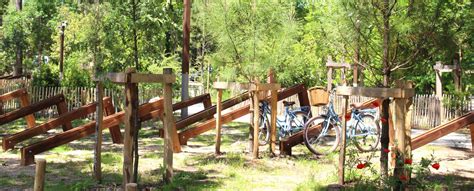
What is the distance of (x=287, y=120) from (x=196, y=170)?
10.3 ft

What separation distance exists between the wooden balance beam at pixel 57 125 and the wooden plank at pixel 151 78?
4633 millimetres

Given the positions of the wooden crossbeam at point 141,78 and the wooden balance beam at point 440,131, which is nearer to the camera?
the wooden crossbeam at point 141,78

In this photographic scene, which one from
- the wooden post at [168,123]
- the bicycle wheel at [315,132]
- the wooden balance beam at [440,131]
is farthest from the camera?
the bicycle wheel at [315,132]

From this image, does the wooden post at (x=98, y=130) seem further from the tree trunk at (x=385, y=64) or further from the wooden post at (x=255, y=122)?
the tree trunk at (x=385, y=64)

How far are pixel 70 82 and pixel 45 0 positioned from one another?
83.4 ft

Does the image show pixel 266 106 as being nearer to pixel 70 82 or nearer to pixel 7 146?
pixel 7 146

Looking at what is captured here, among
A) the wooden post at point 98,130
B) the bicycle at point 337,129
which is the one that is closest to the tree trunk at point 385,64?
the bicycle at point 337,129

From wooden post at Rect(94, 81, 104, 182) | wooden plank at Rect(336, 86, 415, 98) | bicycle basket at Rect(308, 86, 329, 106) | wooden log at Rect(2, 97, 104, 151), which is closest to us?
wooden plank at Rect(336, 86, 415, 98)

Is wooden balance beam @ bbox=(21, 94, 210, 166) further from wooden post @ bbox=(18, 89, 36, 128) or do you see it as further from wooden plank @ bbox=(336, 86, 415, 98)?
wooden post @ bbox=(18, 89, 36, 128)

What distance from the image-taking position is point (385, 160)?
5.77 meters

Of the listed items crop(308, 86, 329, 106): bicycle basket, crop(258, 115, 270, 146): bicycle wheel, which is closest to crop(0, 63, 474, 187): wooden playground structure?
crop(258, 115, 270, 146): bicycle wheel

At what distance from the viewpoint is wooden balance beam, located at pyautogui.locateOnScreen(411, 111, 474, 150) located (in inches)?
320

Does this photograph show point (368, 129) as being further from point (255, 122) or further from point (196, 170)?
point (196, 170)

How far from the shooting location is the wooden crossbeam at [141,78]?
5.46m
